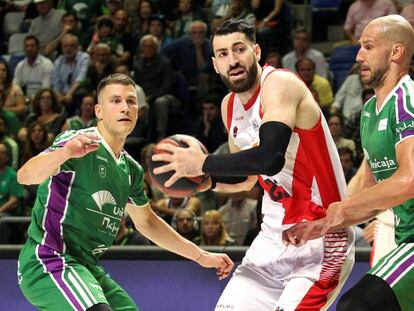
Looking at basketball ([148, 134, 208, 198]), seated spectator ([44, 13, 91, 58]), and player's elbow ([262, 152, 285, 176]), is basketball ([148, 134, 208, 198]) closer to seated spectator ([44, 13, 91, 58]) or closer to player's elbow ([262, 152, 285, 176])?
player's elbow ([262, 152, 285, 176])

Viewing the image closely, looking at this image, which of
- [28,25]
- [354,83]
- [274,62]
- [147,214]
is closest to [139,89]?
[274,62]

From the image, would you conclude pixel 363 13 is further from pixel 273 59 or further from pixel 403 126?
pixel 403 126

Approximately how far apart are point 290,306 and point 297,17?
312 inches

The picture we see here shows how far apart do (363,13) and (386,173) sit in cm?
661

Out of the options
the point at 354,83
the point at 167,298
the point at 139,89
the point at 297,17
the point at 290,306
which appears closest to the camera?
the point at 290,306

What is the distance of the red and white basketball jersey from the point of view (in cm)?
523

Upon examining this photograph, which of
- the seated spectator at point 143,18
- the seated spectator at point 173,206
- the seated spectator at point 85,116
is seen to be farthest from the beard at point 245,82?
the seated spectator at point 143,18

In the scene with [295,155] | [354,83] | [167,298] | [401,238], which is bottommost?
[167,298]

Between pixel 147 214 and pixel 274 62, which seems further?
pixel 274 62

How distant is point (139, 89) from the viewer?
11.4m

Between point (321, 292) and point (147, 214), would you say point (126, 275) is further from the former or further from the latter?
point (321, 292)

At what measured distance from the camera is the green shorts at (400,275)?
4902mm

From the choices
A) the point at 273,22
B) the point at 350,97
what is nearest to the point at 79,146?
the point at 350,97

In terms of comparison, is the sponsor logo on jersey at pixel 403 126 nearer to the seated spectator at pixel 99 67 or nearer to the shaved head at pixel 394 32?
the shaved head at pixel 394 32
